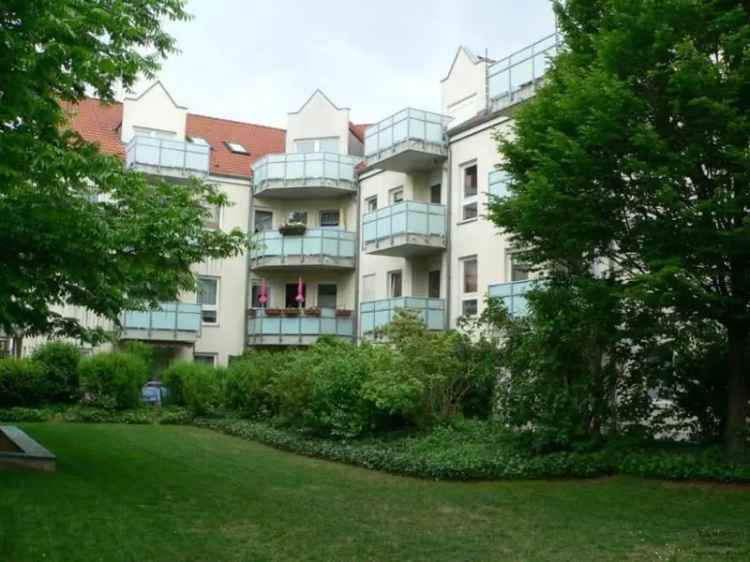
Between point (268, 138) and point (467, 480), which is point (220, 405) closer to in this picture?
point (467, 480)

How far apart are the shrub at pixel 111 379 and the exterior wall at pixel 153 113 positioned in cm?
1096

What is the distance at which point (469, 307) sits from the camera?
88.4ft

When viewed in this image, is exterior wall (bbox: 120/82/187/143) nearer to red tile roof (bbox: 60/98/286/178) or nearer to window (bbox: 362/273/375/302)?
red tile roof (bbox: 60/98/286/178)

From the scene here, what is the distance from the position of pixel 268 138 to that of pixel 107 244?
30673 millimetres

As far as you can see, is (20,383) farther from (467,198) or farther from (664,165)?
(664,165)

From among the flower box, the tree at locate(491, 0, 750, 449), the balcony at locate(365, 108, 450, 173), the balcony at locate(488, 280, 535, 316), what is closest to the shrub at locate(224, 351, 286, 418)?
the balcony at locate(488, 280, 535, 316)

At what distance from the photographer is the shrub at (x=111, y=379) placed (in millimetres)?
27094

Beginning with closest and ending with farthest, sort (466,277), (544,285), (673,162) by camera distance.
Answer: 1. (673,162)
2. (544,285)
3. (466,277)

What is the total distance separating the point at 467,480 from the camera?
14.1m

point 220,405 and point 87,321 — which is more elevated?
point 87,321

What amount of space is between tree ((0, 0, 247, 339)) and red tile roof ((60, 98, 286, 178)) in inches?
830

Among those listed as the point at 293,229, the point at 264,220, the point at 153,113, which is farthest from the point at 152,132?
the point at 293,229

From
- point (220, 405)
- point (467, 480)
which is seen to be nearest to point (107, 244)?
point (467, 480)

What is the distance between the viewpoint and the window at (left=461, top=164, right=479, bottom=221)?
89.2 ft
